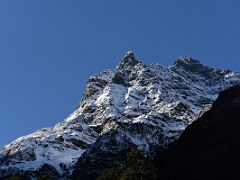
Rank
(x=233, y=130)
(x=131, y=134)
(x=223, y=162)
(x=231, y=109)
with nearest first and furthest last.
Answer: (x=223, y=162)
(x=233, y=130)
(x=231, y=109)
(x=131, y=134)

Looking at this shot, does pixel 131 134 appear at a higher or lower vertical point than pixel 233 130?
higher

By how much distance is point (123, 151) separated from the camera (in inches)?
7116

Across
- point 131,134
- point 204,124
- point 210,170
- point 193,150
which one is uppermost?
point 131,134

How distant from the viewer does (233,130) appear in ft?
440

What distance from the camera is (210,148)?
134 m

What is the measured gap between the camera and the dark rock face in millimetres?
121688

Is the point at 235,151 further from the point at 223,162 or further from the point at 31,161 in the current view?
the point at 31,161

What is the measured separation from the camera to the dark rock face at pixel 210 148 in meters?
122

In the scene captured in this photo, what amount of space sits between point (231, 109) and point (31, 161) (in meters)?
86.0

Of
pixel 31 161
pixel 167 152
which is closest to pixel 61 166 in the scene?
pixel 31 161

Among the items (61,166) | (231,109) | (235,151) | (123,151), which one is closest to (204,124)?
(231,109)

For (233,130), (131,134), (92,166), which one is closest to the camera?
(233,130)

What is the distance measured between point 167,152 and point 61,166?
58.6 m

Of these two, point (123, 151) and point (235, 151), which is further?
point (123, 151)
